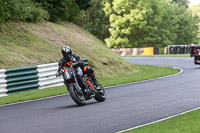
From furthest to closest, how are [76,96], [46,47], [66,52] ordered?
[46,47]
[66,52]
[76,96]

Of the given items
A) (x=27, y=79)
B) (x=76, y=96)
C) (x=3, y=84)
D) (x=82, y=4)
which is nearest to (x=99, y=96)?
(x=76, y=96)

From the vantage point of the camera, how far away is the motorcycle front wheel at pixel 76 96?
459 inches

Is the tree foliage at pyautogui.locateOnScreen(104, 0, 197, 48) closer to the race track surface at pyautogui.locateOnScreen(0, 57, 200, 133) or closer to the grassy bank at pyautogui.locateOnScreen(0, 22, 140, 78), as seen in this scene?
the grassy bank at pyautogui.locateOnScreen(0, 22, 140, 78)

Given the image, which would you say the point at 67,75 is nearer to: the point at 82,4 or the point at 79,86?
the point at 79,86

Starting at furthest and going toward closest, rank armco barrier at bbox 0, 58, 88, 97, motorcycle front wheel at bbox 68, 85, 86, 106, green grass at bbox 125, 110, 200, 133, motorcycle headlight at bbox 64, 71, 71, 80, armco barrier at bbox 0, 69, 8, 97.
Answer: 1. armco barrier at bbox 0, 58, 88, 97
2. armco barrier at bbox 0, 69, 8, 97
3. motorcycle headlight at bbox 64, 71, 71, 80
4. motorcycle front wheel at bbox 68, 85, 86, 106
5. green grass at bbox 125, 110, 200, 133

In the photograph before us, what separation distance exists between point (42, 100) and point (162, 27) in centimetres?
6798

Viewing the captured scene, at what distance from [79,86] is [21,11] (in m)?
14.9

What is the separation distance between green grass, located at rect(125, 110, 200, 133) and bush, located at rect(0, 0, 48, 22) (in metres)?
16.1

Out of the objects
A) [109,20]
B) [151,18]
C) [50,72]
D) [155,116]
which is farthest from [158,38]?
[155,116]

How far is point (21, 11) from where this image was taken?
26.0 metres

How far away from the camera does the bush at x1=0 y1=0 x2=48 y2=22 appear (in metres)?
23.9

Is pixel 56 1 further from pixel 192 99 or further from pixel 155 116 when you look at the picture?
pixel 155 116

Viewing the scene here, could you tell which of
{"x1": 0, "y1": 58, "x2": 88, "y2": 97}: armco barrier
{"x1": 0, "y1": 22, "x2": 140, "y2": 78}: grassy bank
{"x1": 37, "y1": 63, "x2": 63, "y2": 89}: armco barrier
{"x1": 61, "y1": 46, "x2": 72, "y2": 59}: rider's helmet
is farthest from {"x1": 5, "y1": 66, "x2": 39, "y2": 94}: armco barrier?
{"x1": 61, "y1": 46, "x2": 72, "y2": 59}: rider's helmet

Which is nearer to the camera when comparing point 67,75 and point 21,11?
point 67,75
